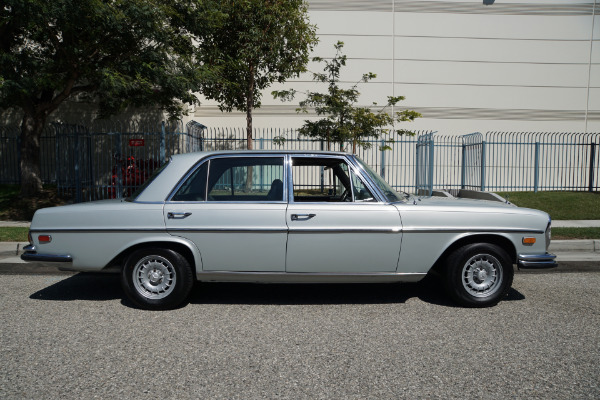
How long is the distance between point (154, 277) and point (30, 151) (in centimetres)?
1014

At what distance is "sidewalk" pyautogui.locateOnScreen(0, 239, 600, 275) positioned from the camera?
22.8 feet

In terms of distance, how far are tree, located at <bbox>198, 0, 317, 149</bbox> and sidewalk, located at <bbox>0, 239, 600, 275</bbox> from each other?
19.9 feet

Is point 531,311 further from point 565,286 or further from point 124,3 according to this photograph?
point 124,3

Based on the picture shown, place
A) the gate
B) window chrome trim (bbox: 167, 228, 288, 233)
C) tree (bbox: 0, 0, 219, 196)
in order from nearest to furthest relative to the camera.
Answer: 1. window chrome trim (bbox: 167, 228, 288, 233)
2. tree (bbox: 0, 0, 219, 196)
3. the gate

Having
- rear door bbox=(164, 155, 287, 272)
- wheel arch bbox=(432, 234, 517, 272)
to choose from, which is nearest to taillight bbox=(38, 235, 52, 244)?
rear door bbox=(164, 155, 287, 272)

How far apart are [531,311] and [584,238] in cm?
525

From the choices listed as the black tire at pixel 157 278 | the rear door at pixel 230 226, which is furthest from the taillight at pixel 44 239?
the rear door at pixel 230 226

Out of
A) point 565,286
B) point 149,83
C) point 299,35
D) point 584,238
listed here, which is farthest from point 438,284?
point 299,35

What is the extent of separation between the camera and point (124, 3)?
9.85 m

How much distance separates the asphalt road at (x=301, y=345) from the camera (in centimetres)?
313

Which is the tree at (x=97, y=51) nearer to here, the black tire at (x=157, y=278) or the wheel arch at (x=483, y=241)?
the black tire at (x=157, y=278)

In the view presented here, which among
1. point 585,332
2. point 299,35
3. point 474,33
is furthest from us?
point 474,33

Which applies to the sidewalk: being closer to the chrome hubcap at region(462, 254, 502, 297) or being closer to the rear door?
the chrome hubcap at region(462, 254, 502, 297)

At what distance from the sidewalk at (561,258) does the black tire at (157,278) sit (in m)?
2.04
